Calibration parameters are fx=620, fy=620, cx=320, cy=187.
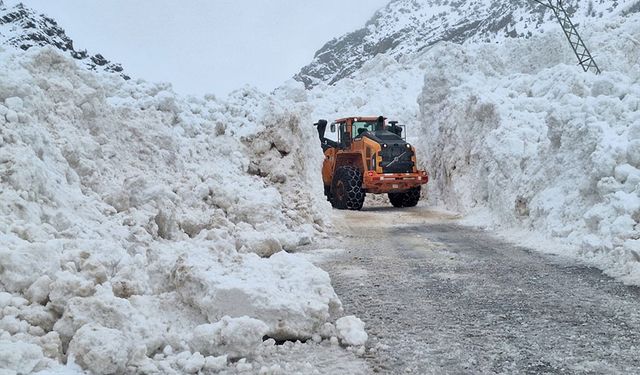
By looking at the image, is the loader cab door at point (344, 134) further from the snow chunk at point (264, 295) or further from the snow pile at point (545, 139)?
the snow chunk at point (264, 295)

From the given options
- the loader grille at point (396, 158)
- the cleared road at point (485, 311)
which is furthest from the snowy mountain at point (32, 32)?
the cleared road at point (485, 311)

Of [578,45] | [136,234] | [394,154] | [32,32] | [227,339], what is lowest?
[227,339]

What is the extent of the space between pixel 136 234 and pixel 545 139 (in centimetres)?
773

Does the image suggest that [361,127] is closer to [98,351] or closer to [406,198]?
[406,198]

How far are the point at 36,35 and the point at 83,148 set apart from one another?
11508 millimetres

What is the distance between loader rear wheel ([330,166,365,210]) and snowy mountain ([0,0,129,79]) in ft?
19.0

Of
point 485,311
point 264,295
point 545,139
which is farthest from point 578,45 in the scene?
point 264,295

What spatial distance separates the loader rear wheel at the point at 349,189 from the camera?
14.9 meters

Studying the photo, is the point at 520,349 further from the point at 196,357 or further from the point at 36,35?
the point at 36,35

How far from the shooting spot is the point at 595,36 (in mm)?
16219

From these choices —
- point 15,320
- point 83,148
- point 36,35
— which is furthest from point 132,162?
point 36,35

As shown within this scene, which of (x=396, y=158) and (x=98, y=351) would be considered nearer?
(x=98, y=351)

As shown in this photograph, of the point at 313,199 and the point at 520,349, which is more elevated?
the point at 313,199

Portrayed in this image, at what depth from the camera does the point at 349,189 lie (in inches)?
588
